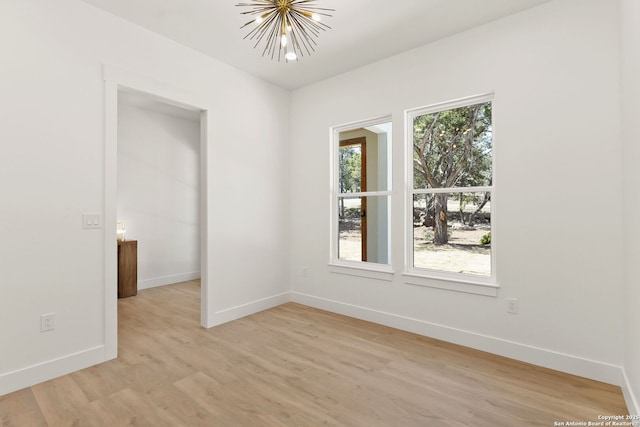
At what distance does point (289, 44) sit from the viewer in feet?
10.8

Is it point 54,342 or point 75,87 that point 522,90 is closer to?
point 75,87

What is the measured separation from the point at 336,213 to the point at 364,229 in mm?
423

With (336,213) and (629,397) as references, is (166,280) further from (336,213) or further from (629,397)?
(629,397)

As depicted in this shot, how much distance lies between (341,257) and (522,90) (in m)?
2.57

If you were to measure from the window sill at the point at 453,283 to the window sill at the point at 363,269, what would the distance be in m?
0.22

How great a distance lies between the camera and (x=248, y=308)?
394cm

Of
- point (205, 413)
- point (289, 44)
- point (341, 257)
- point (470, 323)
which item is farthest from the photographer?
point (341, 257)

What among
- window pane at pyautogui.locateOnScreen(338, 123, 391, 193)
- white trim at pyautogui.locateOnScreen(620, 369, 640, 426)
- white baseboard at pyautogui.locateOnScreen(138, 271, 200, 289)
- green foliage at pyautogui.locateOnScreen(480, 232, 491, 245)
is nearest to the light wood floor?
white trim at pyautogui.locateOnScreen(620, 369, 640, 426)

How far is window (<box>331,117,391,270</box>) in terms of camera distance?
3.79 meters

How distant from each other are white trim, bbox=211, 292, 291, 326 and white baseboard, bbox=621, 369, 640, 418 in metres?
3.35

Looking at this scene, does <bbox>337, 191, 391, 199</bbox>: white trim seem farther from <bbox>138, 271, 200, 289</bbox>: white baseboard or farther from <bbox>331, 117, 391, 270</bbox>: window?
<bbox>138, 271, 200, 289</bbox>: white baseboard

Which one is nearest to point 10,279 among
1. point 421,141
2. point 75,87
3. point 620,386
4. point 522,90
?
point 75,87

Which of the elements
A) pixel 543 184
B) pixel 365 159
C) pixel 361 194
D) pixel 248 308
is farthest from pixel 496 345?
pixel 248 308

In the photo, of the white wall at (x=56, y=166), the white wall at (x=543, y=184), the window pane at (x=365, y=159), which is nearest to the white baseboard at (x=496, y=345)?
the white wall at (x=543, y=184)
